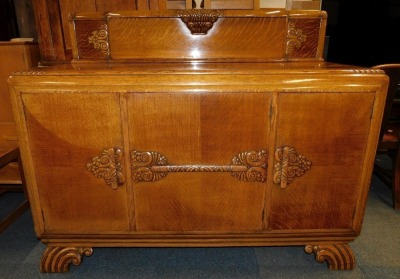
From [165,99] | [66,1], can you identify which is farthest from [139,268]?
[66,1]

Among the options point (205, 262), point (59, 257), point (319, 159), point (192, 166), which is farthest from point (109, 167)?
point (319, 159)

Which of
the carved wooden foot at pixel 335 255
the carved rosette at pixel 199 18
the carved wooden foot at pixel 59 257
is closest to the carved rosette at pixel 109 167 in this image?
the carved wooden foot at pixel 59 257

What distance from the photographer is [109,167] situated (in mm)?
1102

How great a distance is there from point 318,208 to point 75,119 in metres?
0.99

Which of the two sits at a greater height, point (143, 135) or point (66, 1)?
point (66, 1)

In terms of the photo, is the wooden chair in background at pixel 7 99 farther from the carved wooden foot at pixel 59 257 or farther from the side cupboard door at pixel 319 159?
the side cupboard door at pixel 319 159

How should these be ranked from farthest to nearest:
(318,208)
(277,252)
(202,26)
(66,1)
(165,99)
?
1. (66,1)
2. (277,252)
3. (202,26)
4. (318,208)
5. (165,99)

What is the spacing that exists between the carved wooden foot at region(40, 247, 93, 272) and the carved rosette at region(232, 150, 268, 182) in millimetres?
739

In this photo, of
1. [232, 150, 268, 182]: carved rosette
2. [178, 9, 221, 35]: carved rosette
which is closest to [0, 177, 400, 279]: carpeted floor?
[232, 150, 268, 182]: carved rosette

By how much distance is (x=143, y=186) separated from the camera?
3.71ft

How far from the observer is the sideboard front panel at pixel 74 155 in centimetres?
104

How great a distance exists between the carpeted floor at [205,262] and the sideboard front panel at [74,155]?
0.94 feet

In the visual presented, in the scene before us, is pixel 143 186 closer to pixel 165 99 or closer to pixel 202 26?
pixel 165 99

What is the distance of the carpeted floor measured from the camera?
51.6 inches
